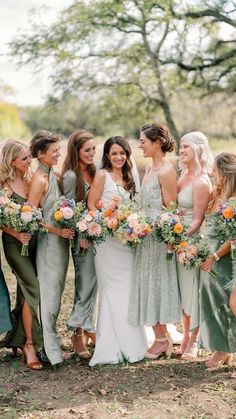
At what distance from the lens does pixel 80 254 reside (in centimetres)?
639

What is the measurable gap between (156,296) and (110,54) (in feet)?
52.6

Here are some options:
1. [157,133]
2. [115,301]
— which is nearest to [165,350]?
[115,301]

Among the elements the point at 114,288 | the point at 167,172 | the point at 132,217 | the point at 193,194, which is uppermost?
the point at 167,172

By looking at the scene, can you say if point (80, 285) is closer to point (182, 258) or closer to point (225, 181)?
point (182, 258)

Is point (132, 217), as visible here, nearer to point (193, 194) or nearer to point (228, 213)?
point (193, 194)

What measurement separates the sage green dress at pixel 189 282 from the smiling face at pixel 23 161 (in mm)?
1488

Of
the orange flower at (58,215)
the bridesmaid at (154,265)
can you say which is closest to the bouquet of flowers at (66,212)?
A: the orange flower at (58,215)

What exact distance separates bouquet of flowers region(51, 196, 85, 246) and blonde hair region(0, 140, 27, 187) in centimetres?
54

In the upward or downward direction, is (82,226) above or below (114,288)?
above

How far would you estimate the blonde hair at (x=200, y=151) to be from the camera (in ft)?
20.2

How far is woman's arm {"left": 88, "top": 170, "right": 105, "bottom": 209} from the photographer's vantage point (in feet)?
20.4

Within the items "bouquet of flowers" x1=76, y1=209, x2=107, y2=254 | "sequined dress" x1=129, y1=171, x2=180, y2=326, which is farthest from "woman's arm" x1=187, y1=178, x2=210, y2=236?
"bouquet of flowers" x1=76, y1=209, x2=107, y2=254

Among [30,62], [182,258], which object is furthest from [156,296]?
[30,62]

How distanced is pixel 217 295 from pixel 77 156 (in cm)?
190
